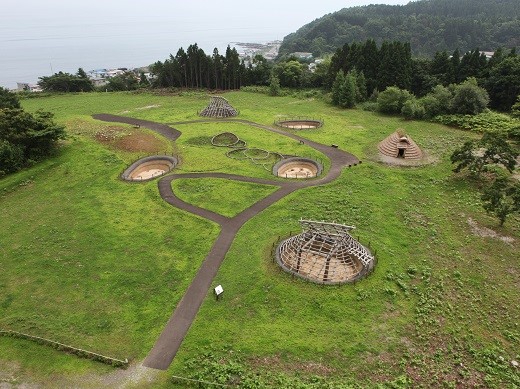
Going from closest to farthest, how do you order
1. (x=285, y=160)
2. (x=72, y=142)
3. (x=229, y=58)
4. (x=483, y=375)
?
(x=483, y=375) → (x=285, y=160) → (x=72, y=142) → (x=229, y=58)

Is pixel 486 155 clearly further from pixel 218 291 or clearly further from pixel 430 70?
pixel 430 70

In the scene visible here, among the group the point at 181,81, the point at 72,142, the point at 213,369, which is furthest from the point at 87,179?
the point at 181,81

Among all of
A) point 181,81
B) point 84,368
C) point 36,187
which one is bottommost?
point 84,368

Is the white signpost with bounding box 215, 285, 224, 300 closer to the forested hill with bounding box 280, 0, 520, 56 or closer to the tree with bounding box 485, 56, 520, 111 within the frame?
the tree with bounding box 485, 56, 520, 111

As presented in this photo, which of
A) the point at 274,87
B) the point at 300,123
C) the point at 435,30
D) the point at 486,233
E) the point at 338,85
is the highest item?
the point at 435,30

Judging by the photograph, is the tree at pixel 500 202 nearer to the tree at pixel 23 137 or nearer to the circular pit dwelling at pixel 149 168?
the circular pit dwelling at pixel 149 168

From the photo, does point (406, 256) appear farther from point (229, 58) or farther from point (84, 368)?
point (229, 58)

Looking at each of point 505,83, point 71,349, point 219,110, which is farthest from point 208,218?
point 505,83
